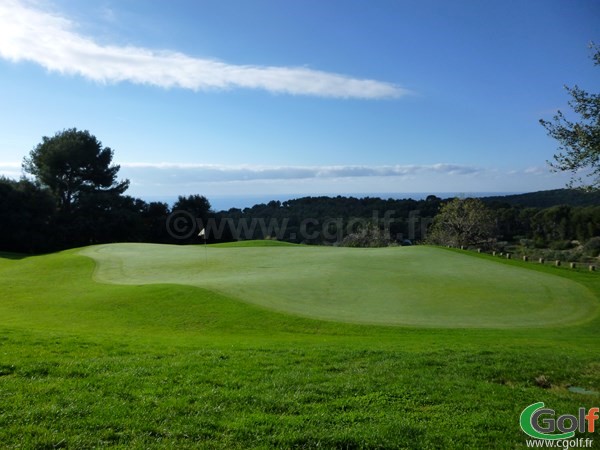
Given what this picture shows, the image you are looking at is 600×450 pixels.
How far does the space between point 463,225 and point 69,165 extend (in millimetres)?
47095

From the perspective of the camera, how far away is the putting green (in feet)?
47.5

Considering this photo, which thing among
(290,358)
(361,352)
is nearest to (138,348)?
(290,358)

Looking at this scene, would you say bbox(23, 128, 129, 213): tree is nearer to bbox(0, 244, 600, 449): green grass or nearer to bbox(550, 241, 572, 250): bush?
bbox(0, 244, 600, 449): green grass

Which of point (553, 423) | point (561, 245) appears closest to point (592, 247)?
point (561, 245)

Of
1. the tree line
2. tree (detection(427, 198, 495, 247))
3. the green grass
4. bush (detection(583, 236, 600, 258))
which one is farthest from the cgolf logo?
bush (detection(583, 236, 600, 258))

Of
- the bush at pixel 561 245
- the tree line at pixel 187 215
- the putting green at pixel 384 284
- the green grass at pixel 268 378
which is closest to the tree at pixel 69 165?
the tree line at pixel 187 215

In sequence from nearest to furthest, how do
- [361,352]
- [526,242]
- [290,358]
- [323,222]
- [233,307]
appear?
[290,358] → [361,352] → [233,307] → [526,242] → [323,222]

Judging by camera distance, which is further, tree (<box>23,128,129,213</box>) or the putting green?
tree (<box>23,128,129,213</box>)

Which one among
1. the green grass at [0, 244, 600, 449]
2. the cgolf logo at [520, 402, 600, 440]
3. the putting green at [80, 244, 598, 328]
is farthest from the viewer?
the putting green at [80, 244, 598, 328]

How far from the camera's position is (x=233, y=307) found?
49.0 feet

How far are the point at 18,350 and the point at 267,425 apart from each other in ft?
18.8

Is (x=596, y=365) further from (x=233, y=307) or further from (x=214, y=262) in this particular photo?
(x=214, y=262)

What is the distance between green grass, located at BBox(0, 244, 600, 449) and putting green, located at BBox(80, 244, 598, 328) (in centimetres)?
57

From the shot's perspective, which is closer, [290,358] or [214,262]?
[290,358]
